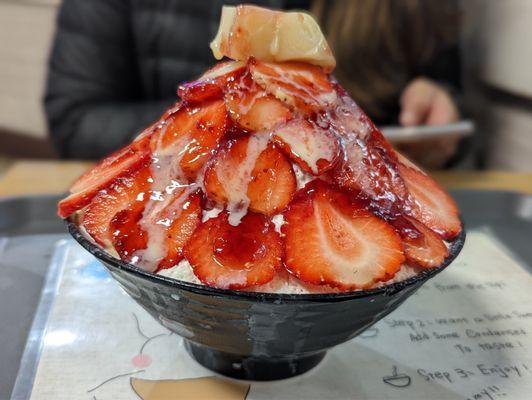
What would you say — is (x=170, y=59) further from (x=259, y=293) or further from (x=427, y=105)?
(x=259, y=293)

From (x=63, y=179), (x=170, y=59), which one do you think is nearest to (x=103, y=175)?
(x=63, y=179)

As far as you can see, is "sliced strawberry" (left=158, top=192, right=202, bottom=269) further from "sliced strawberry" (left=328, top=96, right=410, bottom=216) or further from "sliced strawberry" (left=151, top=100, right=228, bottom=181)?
"sliced strawberry" (left=328, top=96, right=410, bottom=216)

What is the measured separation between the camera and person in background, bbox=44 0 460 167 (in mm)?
1447

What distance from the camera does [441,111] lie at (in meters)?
1.42

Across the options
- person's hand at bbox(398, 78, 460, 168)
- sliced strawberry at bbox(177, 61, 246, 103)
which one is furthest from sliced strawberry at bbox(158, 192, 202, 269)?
person's hand at bbox(398, 78, 460, 168)

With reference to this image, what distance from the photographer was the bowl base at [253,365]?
60cm

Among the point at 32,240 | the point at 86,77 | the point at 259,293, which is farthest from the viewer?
the point at 86,77

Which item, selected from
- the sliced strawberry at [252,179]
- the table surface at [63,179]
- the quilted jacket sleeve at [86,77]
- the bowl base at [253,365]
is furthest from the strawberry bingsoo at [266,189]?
the quilted jacket sleeve at [86,77]

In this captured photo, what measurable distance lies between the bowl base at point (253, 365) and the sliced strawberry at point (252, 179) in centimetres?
17

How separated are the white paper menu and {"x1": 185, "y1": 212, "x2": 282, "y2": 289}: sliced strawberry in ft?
0.54

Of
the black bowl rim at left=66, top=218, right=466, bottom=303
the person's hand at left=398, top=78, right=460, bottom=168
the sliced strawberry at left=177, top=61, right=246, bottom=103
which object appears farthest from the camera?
the person's hand at left=398, top=78, right=460, bottom=168

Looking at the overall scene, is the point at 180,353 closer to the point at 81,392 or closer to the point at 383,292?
the point at 81,392

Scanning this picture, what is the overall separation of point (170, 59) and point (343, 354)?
1071 millimetres

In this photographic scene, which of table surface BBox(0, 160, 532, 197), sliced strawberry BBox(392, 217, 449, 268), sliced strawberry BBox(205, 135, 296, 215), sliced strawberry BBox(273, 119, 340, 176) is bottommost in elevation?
table surface BBox(0, 160, 532, 197)
